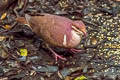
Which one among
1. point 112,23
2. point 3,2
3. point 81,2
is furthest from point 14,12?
point 112,23

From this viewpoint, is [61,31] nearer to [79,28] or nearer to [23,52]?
[79,28]

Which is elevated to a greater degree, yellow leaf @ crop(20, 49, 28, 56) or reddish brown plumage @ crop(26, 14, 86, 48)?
reddish brown plumage @ crop(26, 14, 86, 48)

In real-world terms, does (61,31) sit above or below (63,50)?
above

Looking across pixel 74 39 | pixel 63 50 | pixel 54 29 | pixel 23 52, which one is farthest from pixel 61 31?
pixel 23 52

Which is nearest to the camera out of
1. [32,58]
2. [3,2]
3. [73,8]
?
[32,58]

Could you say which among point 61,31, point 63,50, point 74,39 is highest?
point 61,31

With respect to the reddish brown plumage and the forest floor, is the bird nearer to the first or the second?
the reddish brown plumage

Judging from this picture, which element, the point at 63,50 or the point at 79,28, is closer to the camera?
the point at 79,28

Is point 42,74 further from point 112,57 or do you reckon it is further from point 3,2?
point 3,2

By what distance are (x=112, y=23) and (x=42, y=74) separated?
164 cm

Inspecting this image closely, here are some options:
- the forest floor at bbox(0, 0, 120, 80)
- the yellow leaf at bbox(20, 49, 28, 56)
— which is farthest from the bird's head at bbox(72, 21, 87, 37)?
the yellow leaf at bbox(20, 49, 28, 56)

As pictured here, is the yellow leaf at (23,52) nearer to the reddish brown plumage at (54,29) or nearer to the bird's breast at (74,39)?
the reddish brown plumage at (54,29)

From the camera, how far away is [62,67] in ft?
16.4

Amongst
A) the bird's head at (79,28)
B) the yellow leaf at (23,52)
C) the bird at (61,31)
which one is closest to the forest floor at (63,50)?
the yellow leaf at (23,52)
